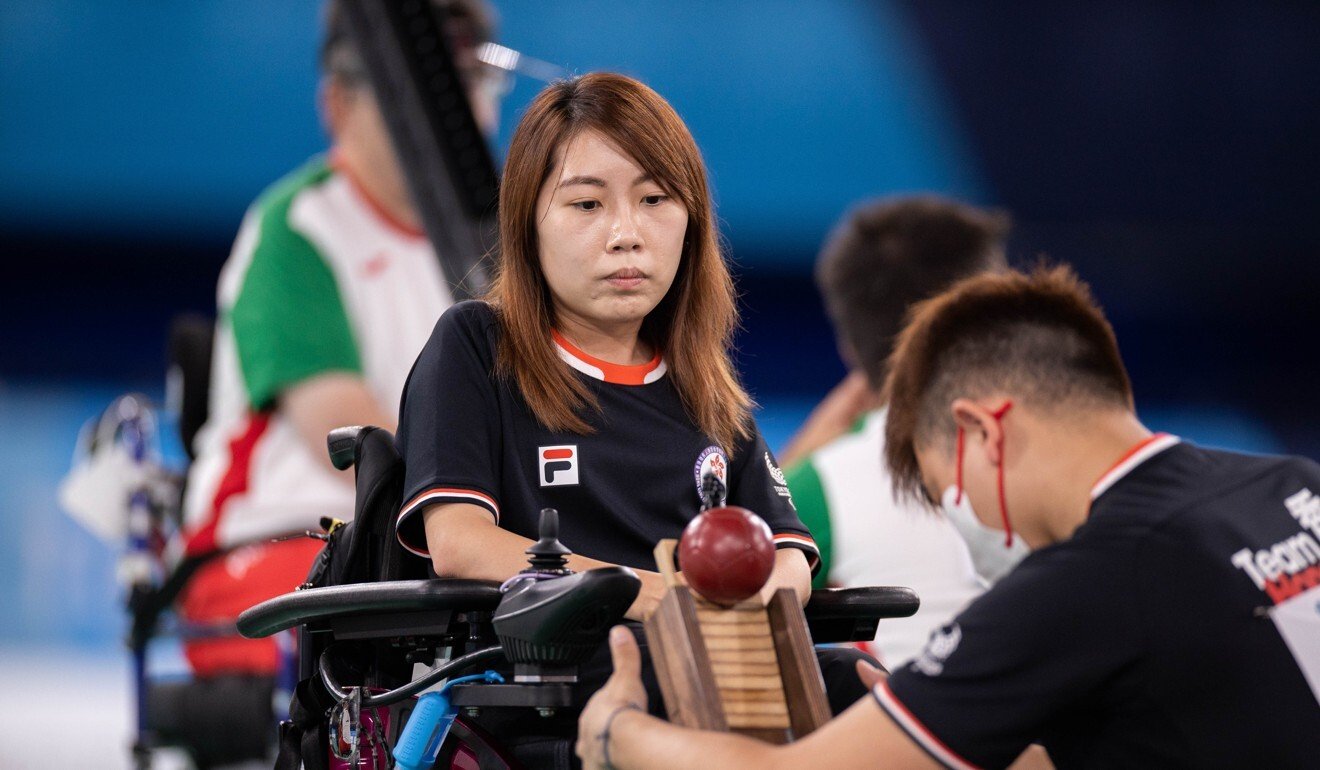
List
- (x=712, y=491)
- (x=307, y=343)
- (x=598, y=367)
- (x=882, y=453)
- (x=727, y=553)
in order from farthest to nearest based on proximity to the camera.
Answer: (x=307, y=343) → (x=882, y=453) → (x=598, y=367) → (x=712, y=491) → (x=727, y=553)

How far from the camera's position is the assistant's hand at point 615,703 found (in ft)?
4.67

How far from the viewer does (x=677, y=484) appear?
6.10 feet

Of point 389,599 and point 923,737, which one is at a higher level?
point 389,599

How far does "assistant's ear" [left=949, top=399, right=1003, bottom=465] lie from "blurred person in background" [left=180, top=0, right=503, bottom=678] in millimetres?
Result: 1766

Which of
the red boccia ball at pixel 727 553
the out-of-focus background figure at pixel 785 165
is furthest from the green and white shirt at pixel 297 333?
the out-of-focus background figure at pixel 785 165

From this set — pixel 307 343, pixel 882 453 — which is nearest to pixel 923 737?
pixel 882 453

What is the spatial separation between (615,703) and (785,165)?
643cm

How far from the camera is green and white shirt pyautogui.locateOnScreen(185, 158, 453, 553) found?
3246mm

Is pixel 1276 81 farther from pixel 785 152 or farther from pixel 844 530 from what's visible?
pixel 844 530

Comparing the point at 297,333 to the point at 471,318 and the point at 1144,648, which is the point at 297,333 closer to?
the point at 471,318

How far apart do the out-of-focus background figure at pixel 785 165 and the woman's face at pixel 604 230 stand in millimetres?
4577

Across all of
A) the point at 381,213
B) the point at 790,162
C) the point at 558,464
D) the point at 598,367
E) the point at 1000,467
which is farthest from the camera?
the point at 790,162

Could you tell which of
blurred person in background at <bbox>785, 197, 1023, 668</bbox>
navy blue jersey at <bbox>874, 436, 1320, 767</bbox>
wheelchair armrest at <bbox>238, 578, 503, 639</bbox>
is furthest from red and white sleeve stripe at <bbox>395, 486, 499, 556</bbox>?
blurred person in background at <bbox>785, 197, 1023, 668</bbox>

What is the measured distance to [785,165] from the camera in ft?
25.2
